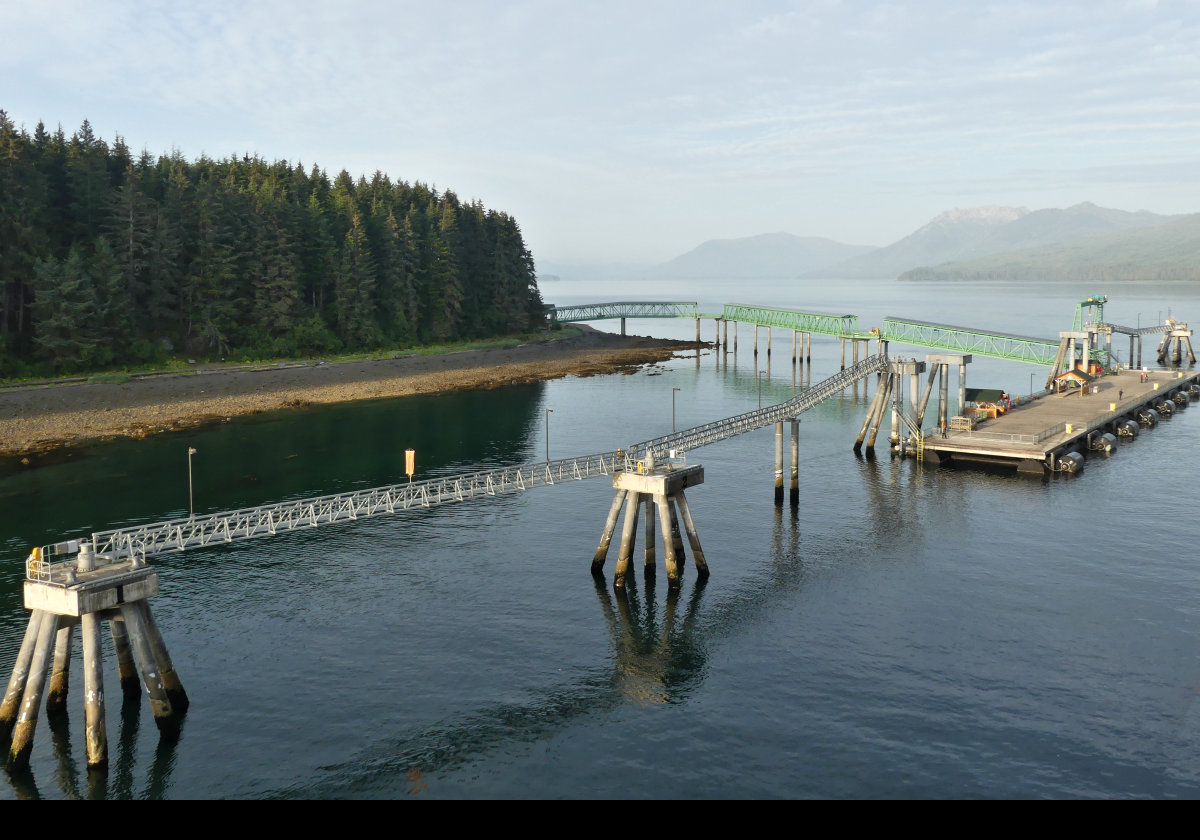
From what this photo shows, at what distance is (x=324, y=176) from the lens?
187 metres

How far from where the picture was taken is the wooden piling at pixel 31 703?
32656mm

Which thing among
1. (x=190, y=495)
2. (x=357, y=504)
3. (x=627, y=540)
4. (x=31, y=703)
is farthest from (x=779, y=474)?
(x=31, y=703)

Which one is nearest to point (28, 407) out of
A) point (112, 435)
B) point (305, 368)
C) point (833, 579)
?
point (112, 435)

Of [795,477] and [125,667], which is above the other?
[795,477]

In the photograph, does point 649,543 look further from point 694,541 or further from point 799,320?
point 799,320

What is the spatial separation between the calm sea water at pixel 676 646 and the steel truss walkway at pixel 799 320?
85.7 m

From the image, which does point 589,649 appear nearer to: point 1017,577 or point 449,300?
point 1017,577

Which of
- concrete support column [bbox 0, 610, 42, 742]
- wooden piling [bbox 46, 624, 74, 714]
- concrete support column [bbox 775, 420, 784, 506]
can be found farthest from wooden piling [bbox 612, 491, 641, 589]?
concrete support column [bbox 0, 610, 42, 742]

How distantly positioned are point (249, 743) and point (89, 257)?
107193mm

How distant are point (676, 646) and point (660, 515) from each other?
389 inches

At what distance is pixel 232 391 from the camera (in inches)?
4636

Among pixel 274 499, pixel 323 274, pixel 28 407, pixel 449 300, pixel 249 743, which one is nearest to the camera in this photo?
pixel 249 743

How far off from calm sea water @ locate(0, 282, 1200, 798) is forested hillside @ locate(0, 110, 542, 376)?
4157 cm

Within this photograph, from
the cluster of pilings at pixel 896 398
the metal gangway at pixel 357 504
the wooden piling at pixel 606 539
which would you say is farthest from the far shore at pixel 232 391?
the cluster of pilings at pixel 896 398
